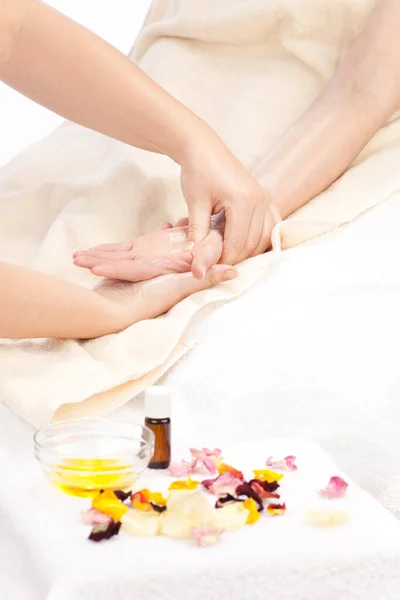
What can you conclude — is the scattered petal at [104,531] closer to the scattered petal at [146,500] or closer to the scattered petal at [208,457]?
the scattered petal at [146,500]

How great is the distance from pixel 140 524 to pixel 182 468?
0.14 metres

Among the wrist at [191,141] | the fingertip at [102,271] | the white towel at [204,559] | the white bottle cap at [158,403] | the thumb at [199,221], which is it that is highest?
the wrist at [191,141]

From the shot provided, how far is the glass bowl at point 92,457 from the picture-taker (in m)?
0.85

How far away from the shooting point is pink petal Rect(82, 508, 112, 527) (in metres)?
0.79

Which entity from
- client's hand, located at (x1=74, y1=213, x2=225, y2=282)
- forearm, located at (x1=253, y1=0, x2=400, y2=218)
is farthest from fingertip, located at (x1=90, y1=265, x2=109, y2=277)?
forearm, located at (x1=253, y1=0, x2=400, y2=218)

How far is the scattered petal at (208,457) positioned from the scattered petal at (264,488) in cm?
6

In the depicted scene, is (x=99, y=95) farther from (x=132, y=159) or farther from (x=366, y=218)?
(x=366, y=218)

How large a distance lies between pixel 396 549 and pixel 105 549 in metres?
0.24

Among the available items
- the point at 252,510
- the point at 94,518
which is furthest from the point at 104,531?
the point at 252,510

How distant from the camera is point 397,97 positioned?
5.70ft

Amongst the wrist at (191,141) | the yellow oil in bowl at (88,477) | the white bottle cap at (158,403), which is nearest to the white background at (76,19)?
the wrist at (191,141)

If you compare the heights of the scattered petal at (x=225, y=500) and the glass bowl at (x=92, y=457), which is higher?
the glass bowl at (x=92, y=457)

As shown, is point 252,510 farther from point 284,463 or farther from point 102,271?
point 102,271

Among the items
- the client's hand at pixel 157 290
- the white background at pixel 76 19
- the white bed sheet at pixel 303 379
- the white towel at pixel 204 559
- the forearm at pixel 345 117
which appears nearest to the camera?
the white towel at pixel 204 559
